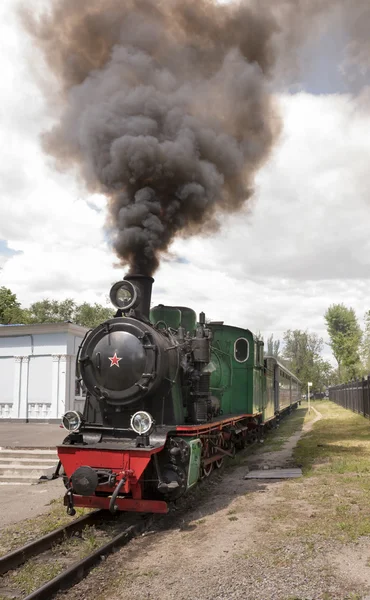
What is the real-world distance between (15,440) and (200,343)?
9.00 m

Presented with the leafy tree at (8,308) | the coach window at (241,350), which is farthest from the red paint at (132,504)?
the leafy tree at (8,308)

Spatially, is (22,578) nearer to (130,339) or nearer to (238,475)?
(130,339)

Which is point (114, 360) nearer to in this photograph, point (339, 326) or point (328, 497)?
point (328, 497)

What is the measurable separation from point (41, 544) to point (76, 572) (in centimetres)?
90

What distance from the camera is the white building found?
1997cm

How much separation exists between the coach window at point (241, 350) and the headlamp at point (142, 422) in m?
5.18

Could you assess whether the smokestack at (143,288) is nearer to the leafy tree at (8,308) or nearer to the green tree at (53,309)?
the leafy tree at (8,308)

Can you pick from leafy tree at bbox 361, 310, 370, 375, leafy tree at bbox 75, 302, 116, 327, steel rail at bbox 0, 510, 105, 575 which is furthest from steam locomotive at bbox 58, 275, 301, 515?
leafy tree at bbox 75, 302, 116, 327

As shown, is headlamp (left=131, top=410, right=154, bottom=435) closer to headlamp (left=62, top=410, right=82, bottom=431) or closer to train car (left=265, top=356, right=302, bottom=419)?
headlamp (left=62, top=410, right=82, bottom=431)

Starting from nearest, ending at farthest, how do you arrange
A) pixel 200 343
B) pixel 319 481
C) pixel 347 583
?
pixel 347 583
pixel 200 343
pixel 319 481

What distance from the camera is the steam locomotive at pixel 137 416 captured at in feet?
19.9

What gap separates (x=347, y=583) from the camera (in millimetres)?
4383

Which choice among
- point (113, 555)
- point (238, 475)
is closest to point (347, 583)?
point (113, 555)

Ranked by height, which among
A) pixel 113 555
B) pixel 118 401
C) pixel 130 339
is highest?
pixel 130 339
